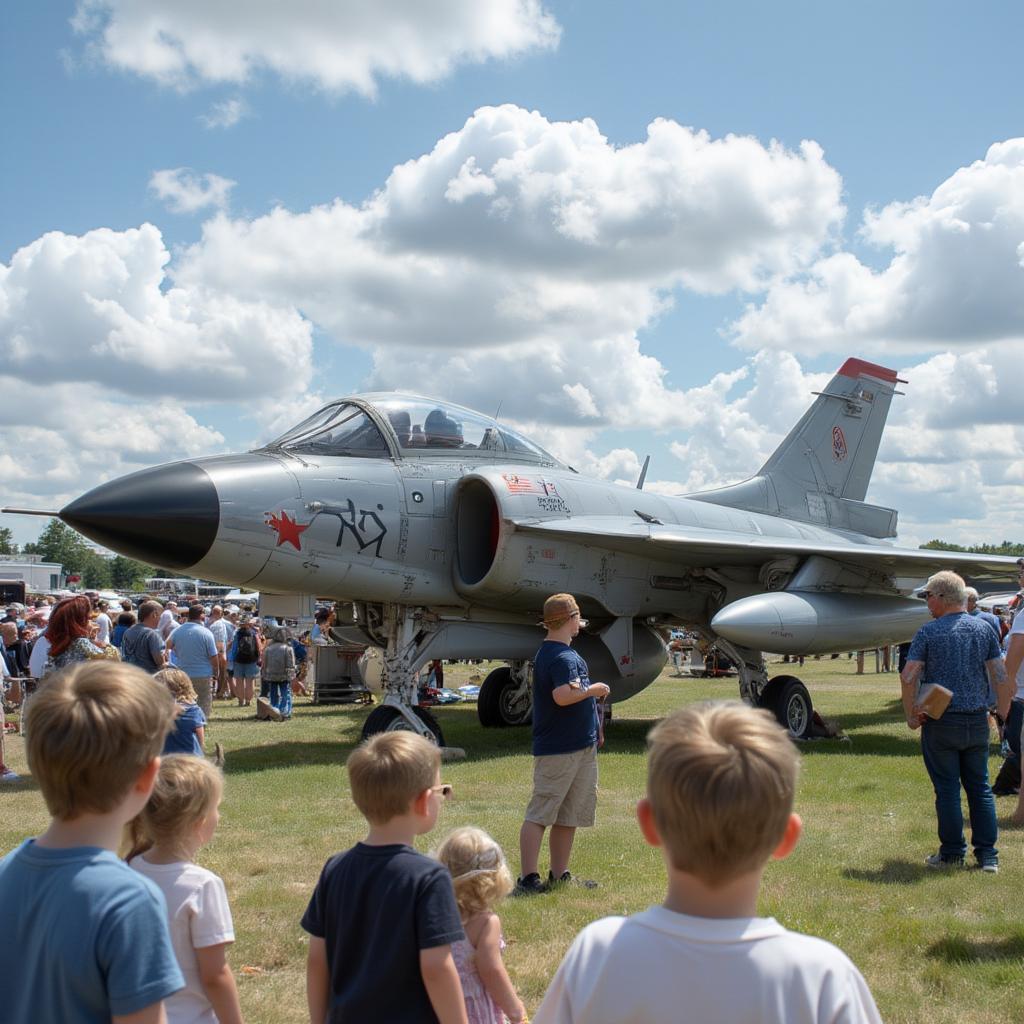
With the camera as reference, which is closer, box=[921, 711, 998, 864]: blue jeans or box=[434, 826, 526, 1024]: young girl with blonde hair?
box=[434, 826, 526, 1024]: young girl with blonde hair

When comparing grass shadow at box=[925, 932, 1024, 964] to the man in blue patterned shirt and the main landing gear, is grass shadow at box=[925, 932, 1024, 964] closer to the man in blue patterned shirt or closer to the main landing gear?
the man in blue patterned shirt

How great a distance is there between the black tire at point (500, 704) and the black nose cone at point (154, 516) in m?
6.38

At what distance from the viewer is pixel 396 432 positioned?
35.4 ft

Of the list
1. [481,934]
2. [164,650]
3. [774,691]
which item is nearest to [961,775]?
[481,934]

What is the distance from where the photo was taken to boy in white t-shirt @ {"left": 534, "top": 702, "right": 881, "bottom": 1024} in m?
1.69

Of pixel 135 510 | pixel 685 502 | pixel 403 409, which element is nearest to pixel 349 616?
pixel 403 409

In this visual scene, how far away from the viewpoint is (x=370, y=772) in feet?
9.06

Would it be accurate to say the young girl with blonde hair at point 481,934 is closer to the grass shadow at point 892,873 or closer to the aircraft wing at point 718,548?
the grass shadow at point 892,873

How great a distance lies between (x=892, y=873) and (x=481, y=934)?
4015mm

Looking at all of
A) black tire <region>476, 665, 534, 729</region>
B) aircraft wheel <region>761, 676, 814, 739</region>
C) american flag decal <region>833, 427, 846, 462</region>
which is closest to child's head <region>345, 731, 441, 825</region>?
aircraft wheel <region>761, 676, 814, 739</region>

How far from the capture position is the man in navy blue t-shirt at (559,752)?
18.7ft

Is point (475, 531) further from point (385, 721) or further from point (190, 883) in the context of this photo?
point (190, 883)

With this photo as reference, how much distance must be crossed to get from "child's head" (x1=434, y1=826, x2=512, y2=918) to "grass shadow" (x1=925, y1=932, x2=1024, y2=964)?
8.79 feet

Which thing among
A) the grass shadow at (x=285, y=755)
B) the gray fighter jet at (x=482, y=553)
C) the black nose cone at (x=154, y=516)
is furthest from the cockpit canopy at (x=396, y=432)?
the grass shadow at (x=285, y=755)
